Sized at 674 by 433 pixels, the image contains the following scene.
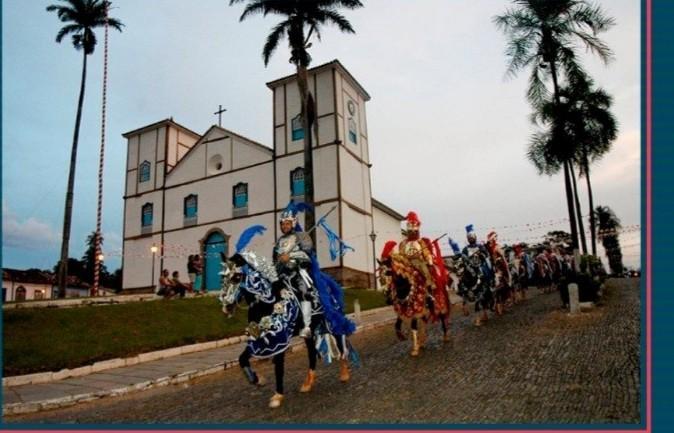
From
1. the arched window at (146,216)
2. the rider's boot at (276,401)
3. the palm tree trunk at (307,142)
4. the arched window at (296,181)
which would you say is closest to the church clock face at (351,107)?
the arched window at (296,181)

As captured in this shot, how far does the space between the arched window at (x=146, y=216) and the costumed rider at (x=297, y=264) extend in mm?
32168

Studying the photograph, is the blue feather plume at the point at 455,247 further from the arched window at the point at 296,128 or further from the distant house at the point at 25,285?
the distant house at the point at 25,285

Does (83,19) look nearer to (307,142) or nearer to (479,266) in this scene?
(307,142)

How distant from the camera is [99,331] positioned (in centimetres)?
1306

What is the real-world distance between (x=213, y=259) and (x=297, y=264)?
1074 inches

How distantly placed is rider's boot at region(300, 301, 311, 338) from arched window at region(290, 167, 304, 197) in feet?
80.1

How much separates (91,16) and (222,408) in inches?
1186

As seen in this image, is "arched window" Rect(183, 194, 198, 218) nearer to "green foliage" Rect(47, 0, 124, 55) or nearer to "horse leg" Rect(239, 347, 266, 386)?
"green foliage" Rect(47, 0, 124, 55)

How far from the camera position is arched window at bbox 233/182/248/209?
3437 cm

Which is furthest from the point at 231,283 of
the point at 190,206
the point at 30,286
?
the point at 30,286

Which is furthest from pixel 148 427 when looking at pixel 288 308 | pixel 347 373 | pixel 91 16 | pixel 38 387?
pixel 91 16

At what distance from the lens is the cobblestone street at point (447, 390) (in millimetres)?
6012

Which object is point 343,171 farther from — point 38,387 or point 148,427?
point 148,427

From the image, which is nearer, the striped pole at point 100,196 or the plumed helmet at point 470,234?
the plumed helmet at point 470,234
